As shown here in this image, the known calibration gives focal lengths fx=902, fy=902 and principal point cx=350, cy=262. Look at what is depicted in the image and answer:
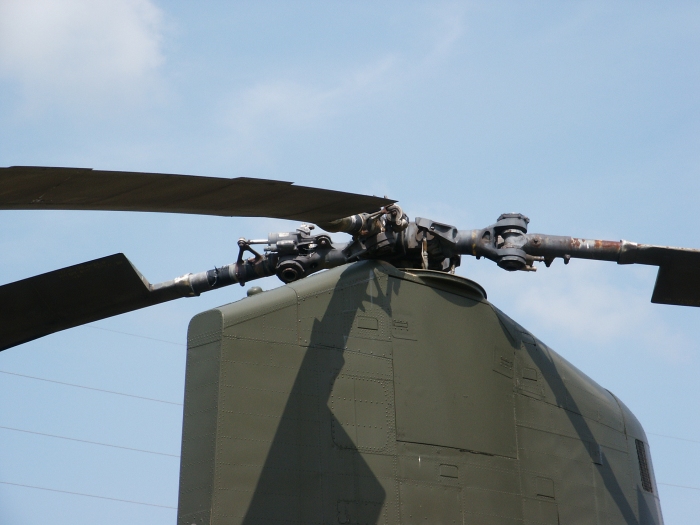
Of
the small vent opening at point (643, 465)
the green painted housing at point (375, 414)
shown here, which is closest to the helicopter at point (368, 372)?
the green painted housing at point (375, 414)

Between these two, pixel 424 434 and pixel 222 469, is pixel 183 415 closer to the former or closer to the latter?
pixel 222 469

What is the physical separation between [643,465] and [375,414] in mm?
3461

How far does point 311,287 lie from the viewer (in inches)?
244

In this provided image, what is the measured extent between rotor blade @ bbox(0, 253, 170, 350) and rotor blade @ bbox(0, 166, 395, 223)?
1.71 m

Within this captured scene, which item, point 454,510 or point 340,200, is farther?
point 454,510

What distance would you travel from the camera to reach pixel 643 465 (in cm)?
819

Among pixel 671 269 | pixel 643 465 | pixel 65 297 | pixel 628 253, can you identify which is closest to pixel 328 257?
pixel 65 297

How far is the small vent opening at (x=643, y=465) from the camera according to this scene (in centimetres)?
805

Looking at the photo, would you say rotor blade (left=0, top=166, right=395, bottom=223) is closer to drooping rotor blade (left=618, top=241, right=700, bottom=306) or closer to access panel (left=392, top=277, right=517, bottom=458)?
access panel (left=392, top=277, right=517, bottom=458)

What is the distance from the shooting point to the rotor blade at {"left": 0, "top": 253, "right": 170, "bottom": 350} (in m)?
6.27

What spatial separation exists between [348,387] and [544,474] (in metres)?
1.76

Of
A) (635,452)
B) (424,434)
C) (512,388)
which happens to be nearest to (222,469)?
(424,434)

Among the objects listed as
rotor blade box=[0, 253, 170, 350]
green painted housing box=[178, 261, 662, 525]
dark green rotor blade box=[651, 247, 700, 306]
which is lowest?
green painted housing box=[178, 261, 662, 525]

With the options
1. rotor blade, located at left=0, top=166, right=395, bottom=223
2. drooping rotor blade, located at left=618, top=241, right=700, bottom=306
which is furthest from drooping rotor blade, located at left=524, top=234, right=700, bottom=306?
rotor blade, located at left=0, top=166, right=395, bottom=223
